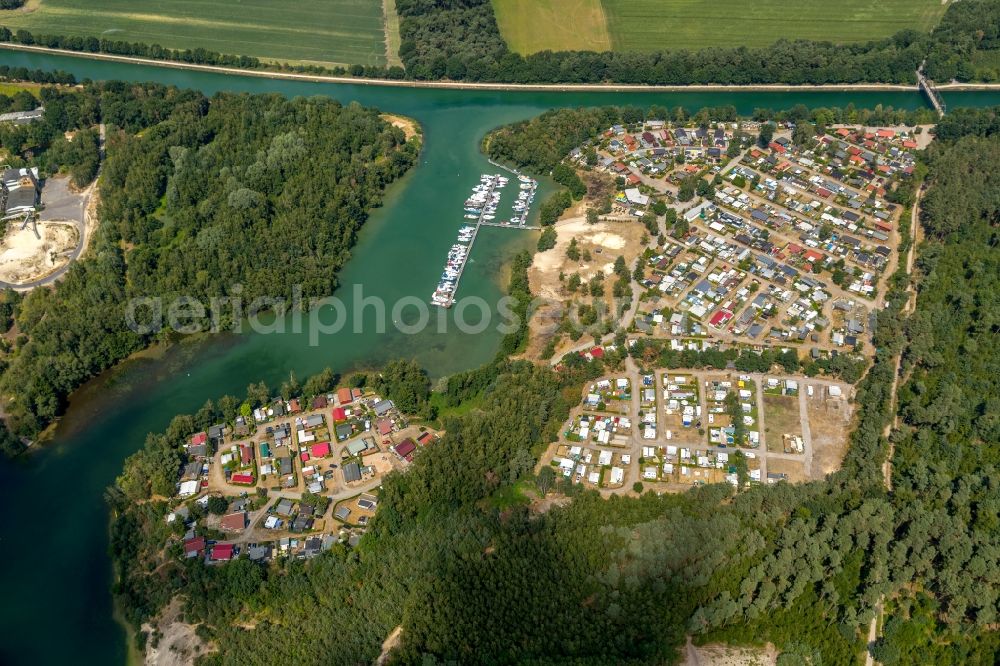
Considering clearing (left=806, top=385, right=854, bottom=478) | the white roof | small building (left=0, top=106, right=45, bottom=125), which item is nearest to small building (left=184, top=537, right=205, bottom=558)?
clearing (left=806, top=385, right=854, bottom=478)

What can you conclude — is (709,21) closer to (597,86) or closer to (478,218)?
(597,86)

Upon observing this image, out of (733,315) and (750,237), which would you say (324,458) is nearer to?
(733,315)

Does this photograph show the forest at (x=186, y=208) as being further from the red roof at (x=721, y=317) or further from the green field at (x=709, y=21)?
the red roof at (x=721, y=317)

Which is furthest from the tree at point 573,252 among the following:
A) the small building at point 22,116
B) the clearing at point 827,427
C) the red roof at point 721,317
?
the small building at point 22,116

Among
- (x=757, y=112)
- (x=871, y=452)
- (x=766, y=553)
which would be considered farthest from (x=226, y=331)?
(x=757, y=112)

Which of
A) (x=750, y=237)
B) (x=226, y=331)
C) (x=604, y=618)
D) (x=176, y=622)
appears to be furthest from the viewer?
(x=750, y=237)
